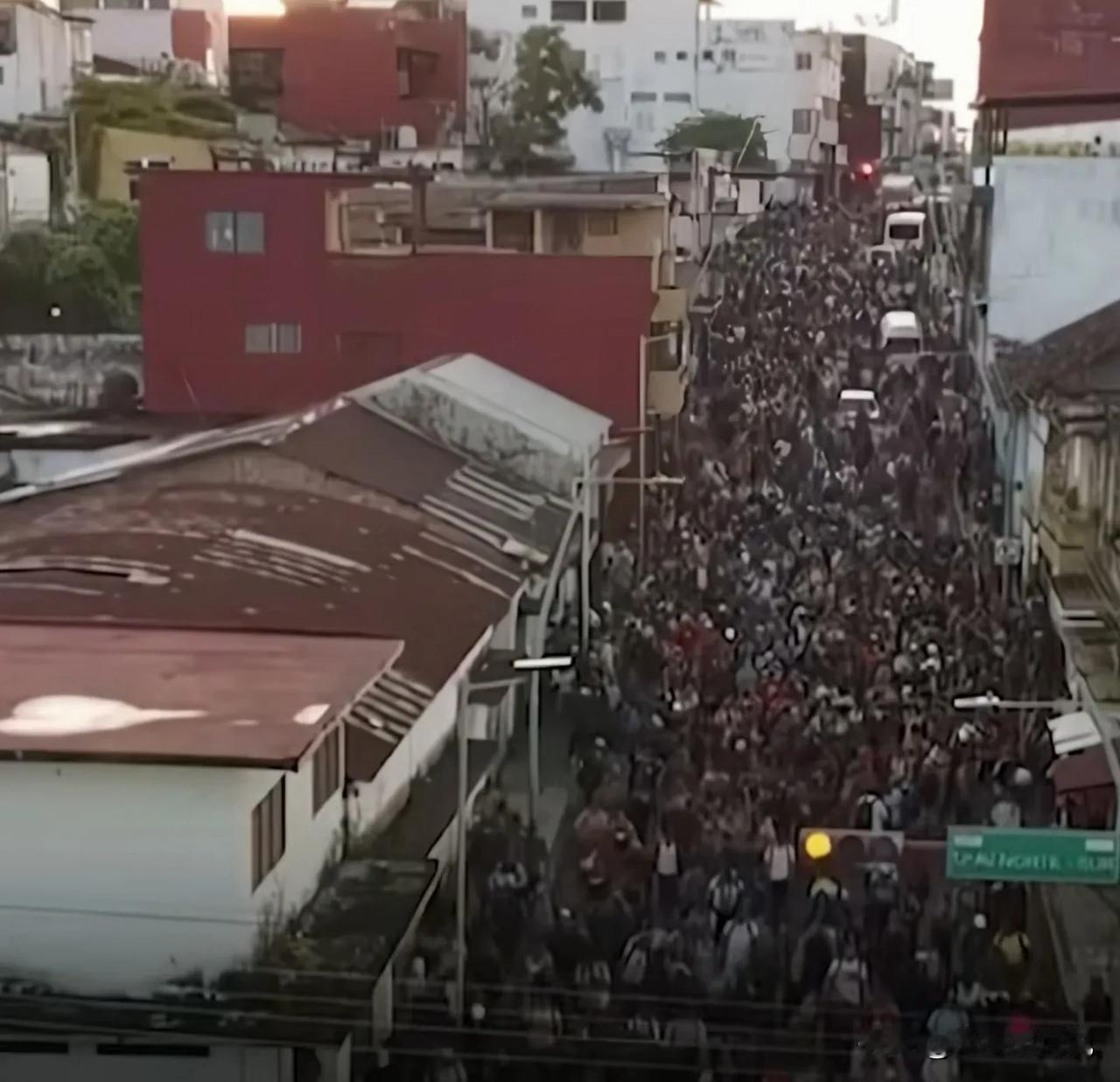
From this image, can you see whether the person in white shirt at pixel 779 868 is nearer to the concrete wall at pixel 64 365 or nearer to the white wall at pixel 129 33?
the concrete wall at pixel 64 365

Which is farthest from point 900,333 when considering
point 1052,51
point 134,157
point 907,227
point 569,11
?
point 134,157

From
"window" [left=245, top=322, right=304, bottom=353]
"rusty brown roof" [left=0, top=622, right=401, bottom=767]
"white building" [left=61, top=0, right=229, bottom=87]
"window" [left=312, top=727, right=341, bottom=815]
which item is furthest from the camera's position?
"window" [left=245, top=322, right=304, bottom=353]

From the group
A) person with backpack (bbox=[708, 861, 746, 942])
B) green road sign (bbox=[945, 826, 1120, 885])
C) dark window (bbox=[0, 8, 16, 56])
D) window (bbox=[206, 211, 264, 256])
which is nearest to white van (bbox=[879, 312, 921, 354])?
green road sign (bbox=[945, 826, 1120, 885])

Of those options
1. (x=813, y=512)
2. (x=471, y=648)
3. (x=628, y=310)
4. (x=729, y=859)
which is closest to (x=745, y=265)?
(x=628, y=310)

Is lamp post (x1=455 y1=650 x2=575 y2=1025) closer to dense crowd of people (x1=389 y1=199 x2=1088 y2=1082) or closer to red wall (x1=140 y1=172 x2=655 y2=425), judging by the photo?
dense crowd of people (x1=389 y1=199 x2=1088 y2=1082)

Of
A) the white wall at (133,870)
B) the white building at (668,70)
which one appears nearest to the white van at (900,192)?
the white building at (668,70)

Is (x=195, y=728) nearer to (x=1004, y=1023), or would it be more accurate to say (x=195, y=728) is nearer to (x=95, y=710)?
(x=95, y=710)
